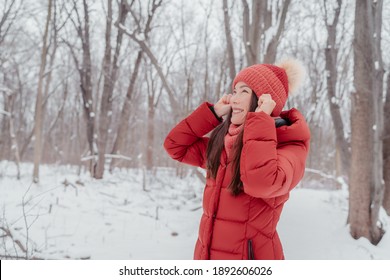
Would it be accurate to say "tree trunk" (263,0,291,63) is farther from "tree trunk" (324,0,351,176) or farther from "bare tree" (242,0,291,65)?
"tree trunk" (324,0,351,176)

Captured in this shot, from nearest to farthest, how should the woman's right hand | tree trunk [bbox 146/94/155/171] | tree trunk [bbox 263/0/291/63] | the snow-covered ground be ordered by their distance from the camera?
the woman's right hand, the snow-covered ground, tree trunk [bbox 263/0/291/63], tree trunk [bbox 146/94/155/171]

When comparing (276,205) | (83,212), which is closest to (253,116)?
(276,205)

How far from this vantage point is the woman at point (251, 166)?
1.22 meters

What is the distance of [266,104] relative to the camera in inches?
52.1

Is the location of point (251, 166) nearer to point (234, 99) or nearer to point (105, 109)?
point (234, 99)

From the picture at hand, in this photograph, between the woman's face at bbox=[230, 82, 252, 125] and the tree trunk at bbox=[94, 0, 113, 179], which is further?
the tree trunk at bbox=[94, 0, 113, 179]

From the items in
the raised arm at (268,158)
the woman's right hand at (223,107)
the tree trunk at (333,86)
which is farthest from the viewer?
the tree trunk at (333,86)

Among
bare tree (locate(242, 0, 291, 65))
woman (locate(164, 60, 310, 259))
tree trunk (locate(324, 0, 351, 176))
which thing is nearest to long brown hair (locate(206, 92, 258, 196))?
woman (locate(164, 60, 310, 259))

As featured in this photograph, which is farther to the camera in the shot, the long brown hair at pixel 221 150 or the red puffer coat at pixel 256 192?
the long brown hair at pixel 221 150

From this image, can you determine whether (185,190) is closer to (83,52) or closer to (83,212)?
(83,212)

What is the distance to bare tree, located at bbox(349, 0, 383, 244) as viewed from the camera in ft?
12.5

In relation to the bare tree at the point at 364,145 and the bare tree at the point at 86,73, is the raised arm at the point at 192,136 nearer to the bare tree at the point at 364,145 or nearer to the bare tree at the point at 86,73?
the bare tree at the point at 364,145

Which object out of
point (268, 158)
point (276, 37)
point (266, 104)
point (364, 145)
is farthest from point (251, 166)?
point (364, 145)

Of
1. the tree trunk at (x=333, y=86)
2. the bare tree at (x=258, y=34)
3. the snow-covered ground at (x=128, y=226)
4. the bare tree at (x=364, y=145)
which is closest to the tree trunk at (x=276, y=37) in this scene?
the bare tree at (x=258, y=34)
